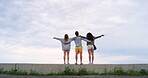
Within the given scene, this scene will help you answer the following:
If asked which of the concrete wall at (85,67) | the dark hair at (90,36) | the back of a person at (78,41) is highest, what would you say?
the dark hair at (90,36)

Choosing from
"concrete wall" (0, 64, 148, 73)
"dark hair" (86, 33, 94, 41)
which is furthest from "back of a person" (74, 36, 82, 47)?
"concrete wall" (0, 64, 148, 73)

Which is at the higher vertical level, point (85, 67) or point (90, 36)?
point (90, 36)

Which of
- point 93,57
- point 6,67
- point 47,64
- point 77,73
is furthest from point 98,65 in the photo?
point 6,67

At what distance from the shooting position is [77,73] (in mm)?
11336

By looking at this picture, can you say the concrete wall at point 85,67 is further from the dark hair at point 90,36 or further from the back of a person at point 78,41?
the dark hair at point 90,36

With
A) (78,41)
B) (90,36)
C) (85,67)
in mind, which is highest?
(90,36)

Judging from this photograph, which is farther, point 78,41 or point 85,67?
point 78,41

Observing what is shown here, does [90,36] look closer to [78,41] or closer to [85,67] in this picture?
[78,41]

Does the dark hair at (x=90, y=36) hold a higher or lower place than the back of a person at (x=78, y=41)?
higher

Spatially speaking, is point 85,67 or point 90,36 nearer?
point 85,67

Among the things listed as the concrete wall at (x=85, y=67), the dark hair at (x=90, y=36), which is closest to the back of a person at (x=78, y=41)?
the dark hair at (x=90, y=36)

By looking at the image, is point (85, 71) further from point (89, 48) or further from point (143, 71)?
point (143, 71)

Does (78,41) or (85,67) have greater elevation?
(78,41)

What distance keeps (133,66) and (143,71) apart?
78 cm
